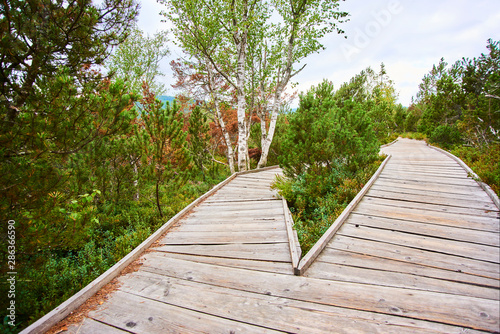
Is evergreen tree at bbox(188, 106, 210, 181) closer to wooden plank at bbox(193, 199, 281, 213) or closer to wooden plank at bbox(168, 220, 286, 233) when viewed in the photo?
wooden plank at bbox(193, 199, 281, 213)

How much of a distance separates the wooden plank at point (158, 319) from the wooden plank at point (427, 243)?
200cm

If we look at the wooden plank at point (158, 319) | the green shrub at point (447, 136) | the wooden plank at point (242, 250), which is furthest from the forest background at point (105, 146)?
the green shrub at point (447, 136)

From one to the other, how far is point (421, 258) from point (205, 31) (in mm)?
10141

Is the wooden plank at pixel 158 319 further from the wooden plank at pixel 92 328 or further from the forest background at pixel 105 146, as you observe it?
the forest background at pixel 105 146

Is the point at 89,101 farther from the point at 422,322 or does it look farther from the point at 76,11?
the point at 422,322

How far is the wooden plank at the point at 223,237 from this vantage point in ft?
11.0

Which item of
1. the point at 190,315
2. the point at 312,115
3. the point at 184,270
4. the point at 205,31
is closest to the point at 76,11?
the point at 184,270

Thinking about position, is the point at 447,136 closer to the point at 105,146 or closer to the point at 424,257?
the point at 424,257

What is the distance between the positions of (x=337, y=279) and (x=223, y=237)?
187 centimetres

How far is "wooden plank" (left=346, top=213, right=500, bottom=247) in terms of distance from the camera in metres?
2.59

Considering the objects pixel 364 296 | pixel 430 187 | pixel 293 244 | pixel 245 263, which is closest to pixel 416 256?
pixel 364 296

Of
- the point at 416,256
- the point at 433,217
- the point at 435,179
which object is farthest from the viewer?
the point at 435,179

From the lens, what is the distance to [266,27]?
991 cm

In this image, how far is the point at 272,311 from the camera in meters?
1.90
